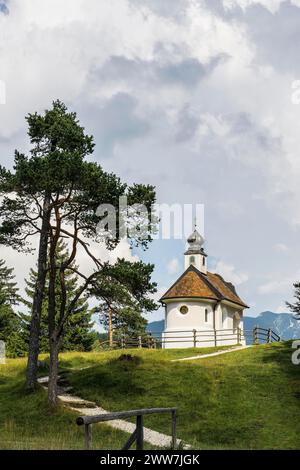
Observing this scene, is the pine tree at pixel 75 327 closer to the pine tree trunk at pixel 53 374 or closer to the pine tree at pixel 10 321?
the pine tree at pixel 10 321

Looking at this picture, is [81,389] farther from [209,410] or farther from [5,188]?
[5,188]

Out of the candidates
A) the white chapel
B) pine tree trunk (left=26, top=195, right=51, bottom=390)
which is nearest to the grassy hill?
pine tree trunk (left=26, top=195, right=51, bottom=390)

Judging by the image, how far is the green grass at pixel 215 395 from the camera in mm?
20828

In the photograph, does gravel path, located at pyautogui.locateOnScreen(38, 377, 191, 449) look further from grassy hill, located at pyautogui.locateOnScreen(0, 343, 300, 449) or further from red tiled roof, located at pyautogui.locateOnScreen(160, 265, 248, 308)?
red tiled roof, located at pyautogui.locateOnScreen(160, 265, 248, 308)

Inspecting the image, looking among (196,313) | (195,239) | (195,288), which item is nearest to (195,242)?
(195,239)

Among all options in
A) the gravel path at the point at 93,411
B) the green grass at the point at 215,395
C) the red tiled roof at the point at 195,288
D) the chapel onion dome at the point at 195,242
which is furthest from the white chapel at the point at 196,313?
the gravel path at the point at 93,411

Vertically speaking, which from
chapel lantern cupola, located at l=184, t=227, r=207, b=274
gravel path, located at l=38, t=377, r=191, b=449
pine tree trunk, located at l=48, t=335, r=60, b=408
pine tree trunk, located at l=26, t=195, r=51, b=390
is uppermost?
chapel lantern cupola, located at l=184, t=227, r=207, b=274

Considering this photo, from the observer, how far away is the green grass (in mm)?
20828

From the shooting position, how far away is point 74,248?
24.8 meters

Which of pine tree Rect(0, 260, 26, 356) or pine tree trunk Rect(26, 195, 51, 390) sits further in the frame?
pine tree Rect(0, 260, 26, 356)

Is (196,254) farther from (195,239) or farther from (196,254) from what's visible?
(195,239)

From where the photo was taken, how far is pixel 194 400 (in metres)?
24.4

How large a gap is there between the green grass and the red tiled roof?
50.9ft

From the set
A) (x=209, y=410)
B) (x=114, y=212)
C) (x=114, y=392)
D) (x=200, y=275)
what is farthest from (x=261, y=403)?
(x=200, y=275)
